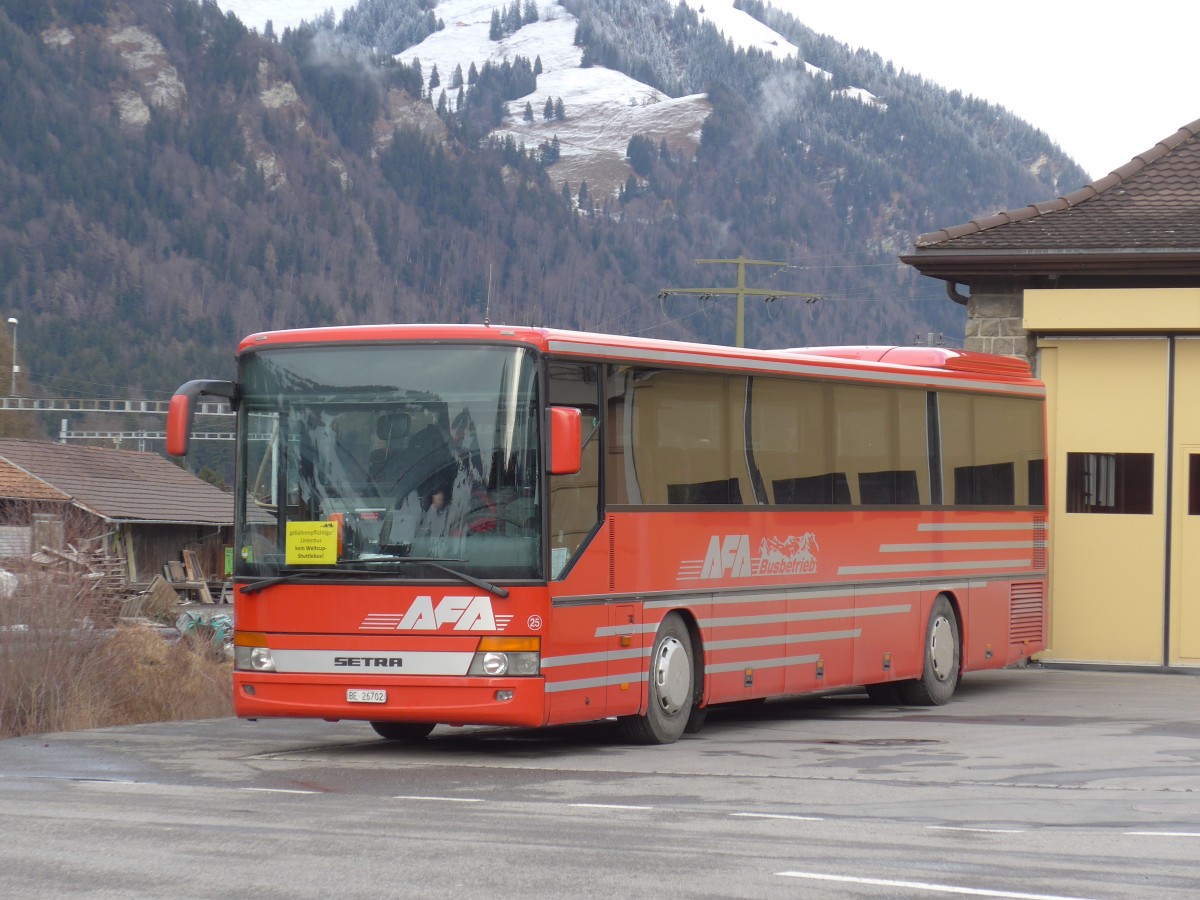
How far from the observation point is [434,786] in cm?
1137

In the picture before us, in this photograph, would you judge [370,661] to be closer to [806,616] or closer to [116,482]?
[806,616]

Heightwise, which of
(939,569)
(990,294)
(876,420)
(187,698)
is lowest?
(187,698)

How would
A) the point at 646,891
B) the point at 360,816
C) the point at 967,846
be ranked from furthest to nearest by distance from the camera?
the point at 360,816
the point at 967,846
the point at 646,891

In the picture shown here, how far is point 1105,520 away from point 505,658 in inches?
432

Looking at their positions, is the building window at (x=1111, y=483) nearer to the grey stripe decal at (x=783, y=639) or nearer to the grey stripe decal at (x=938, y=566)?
the grey stripe decal at (x=938, y=566)

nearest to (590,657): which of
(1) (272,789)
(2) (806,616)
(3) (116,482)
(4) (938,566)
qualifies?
(1) (272,789)

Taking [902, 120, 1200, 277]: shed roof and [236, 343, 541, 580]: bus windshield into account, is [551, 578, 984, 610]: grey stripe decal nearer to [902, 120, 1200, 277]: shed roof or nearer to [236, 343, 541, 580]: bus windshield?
[236, 343, 541, 580]: bus windshield

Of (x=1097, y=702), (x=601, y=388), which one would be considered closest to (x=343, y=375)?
(x=601, y=388)

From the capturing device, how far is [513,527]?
12.7 metres

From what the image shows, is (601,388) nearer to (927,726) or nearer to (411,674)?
(411,674)

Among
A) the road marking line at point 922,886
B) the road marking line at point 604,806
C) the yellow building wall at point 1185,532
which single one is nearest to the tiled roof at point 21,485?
the yellow building wall at point 1185,532

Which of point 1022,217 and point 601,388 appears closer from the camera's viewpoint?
point 601,388

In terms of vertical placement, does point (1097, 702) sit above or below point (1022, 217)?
below

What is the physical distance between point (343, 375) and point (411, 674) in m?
1.99
